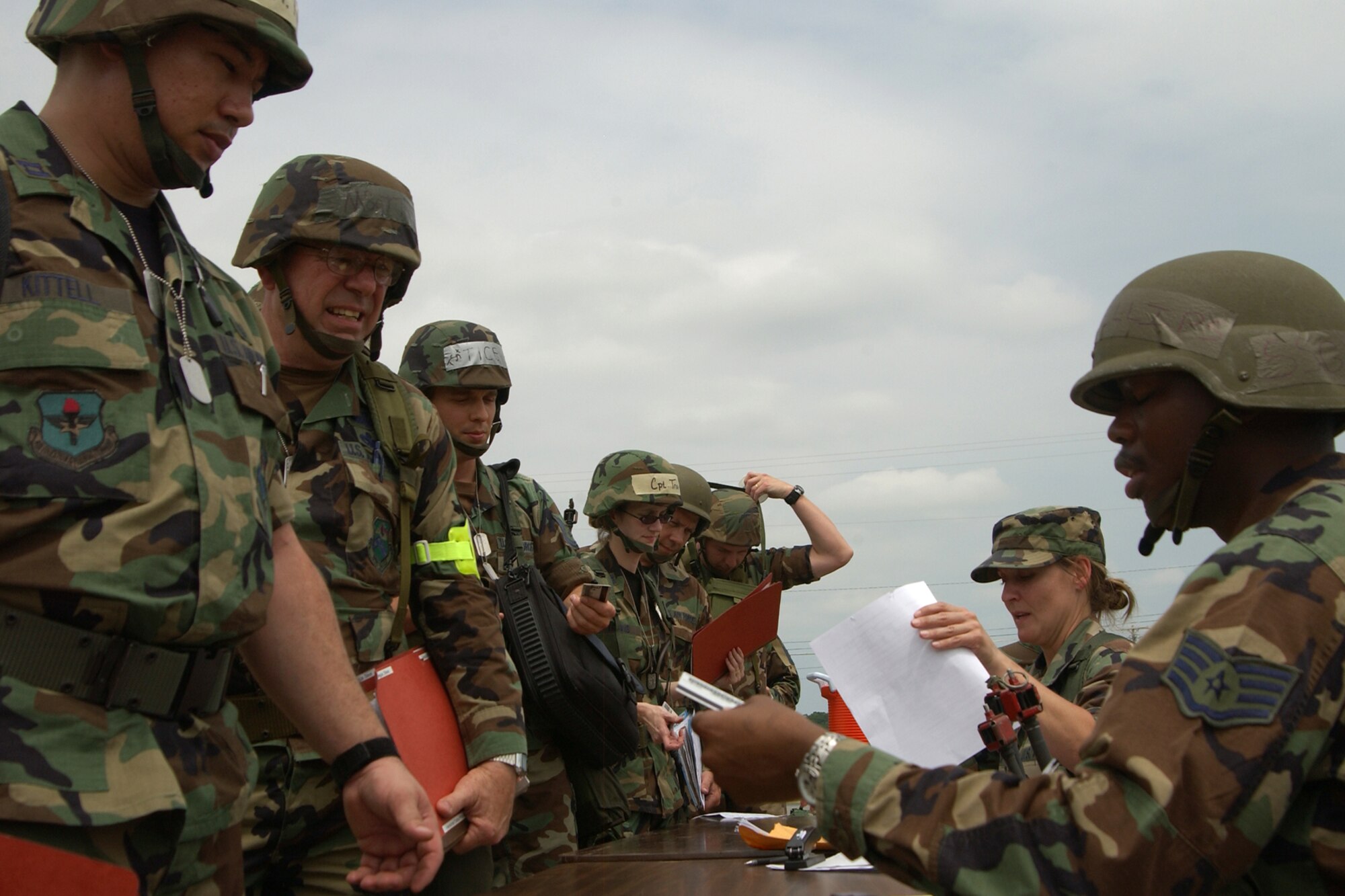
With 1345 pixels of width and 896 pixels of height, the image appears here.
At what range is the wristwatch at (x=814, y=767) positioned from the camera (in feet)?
6.31

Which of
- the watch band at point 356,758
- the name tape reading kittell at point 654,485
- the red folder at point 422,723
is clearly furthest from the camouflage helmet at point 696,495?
the watch band at point 356,758

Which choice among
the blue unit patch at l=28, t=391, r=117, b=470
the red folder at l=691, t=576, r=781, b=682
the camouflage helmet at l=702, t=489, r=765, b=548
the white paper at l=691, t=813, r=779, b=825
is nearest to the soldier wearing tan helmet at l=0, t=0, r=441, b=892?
the blue unit patch at l=28, t=391, r=117, b=470

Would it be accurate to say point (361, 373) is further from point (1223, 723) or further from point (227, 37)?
point (1223, 723)

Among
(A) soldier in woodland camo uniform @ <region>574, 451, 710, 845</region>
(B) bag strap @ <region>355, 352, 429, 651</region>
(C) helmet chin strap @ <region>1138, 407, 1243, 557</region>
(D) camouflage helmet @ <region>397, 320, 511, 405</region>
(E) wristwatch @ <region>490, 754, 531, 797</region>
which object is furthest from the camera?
(A) soldier in woodland camo uniform @ <region>574, 451, 710, 845</region>

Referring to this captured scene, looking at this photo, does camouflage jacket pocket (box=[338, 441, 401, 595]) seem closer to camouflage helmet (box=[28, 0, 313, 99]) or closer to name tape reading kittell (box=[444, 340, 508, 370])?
camouflage helmet (box=[28, 0, 313, 99])

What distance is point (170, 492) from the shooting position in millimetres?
1896

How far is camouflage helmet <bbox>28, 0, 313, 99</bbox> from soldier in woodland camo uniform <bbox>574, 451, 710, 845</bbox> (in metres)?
3.85

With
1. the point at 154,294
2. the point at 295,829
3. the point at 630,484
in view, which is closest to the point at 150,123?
the point at 154,294

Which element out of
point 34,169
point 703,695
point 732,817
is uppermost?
point 34,169

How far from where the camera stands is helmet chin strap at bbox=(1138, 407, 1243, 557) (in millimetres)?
2027

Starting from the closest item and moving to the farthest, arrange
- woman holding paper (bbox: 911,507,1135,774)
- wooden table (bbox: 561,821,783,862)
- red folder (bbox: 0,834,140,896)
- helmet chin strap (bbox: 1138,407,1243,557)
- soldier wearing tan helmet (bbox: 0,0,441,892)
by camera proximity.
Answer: red folder (bbox: 0,834,140,896)
soldier wearing tan helmet (bbox: 0,0,441,892)
helmet chin strap (bbox: 1138,407,1243,557)
wooden table (bbox: 561,821,783,862)
woman holding paper (bbox: 911,507,1135,774)

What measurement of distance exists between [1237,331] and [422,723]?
78.9 inches

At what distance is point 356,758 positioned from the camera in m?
2.34

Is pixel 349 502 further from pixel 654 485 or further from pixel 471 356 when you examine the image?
pixel 654 485
